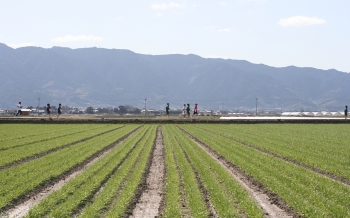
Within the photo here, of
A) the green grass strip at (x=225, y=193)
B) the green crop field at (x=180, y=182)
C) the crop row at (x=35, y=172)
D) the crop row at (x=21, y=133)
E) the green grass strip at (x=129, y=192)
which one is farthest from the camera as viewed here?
the crop row at (x=21, y=133)

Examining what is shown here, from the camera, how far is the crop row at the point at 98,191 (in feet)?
33.7

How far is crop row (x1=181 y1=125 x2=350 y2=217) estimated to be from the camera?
10452 millimetres

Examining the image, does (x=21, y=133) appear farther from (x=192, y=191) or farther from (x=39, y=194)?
(x=192, y=191)

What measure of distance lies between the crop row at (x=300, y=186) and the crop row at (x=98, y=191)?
4.56m

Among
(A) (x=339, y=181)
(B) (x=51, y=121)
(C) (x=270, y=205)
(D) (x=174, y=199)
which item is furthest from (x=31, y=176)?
(B) (x=51, y=121)

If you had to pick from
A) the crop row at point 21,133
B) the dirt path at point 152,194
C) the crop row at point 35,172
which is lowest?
the dirt path at point 152,194

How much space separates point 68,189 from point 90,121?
4763 centimetres

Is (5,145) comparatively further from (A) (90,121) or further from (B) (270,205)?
(A) (90,121)

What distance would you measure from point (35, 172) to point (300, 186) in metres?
9.70

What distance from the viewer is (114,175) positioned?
49.9 feet

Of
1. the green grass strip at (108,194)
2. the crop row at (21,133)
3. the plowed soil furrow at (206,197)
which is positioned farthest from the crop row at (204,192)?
the crop row at (21,133)

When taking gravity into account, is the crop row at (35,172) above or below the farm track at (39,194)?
above

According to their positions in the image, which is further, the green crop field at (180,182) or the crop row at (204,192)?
the green crop field at (180,182)

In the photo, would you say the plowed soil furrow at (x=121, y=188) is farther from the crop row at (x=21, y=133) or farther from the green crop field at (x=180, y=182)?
the crop row at (x=21, y=133)
